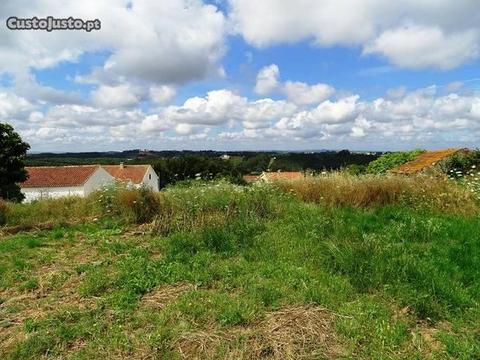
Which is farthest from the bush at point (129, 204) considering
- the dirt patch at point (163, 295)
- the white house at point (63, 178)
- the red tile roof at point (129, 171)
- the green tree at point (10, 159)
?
the red tile roof at point (129, 171)

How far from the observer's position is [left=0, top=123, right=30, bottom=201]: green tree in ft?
109

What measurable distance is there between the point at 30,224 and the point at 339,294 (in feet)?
22.8

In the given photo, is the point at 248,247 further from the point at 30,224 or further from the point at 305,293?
the point at 30,224

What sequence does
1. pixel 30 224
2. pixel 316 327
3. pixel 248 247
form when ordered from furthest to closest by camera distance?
pixel 30 224 → pixel 248 247 → pixel 316 327

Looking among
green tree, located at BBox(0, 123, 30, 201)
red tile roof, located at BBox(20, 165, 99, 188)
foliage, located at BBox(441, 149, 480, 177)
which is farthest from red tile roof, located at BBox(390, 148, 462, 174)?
red tile roof, located at BBox(20, 165, 99, 188)

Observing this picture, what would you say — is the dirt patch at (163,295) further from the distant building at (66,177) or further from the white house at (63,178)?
the white house at (63,178)

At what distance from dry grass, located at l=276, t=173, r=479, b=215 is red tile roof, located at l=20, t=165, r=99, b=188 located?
4469cm

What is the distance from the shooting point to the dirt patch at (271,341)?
342 centimetres

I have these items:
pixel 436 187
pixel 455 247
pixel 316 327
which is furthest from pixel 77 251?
pixel 436 187

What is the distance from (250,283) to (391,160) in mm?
16367

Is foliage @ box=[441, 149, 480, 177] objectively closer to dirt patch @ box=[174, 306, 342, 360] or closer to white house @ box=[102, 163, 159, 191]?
dirt patch @ box=[174, 306, 342, 360]

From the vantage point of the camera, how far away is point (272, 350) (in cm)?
347

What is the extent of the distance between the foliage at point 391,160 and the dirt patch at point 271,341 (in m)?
15.5

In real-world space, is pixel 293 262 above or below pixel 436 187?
below
